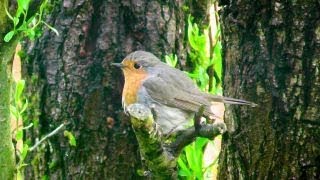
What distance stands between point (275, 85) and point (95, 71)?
5.47 ft

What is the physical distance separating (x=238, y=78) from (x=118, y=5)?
4.94ft

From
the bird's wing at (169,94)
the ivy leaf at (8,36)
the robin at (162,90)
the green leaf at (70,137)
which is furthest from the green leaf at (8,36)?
the bird's wing at (169,94)

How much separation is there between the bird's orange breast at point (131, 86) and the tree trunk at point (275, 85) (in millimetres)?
1371

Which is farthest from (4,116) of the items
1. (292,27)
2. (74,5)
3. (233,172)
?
(74,5)

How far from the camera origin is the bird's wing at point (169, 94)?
13.7ft

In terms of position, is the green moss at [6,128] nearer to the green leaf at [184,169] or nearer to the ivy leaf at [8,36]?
the ivy leaf at [8,36]

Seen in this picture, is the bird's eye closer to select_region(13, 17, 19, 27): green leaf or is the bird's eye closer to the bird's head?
the bird's head

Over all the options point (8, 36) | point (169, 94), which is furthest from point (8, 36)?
point (169, 94)

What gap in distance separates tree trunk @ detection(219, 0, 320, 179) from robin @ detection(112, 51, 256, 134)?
1206 millimetres

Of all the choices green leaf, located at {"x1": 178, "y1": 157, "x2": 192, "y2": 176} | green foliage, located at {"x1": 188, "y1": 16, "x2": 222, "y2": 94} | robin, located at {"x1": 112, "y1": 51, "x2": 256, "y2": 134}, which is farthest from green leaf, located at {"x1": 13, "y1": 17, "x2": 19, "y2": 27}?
robin, located at {"x1": 112, "y1": 51, "x2": 256, "y2": 134}

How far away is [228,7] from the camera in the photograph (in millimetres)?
2551

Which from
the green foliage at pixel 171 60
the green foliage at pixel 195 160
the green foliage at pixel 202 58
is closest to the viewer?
the green foliage at pixel 195 160

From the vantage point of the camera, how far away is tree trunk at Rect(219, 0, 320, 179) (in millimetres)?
2426

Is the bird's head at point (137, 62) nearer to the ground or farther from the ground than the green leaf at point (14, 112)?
farther from the ground
